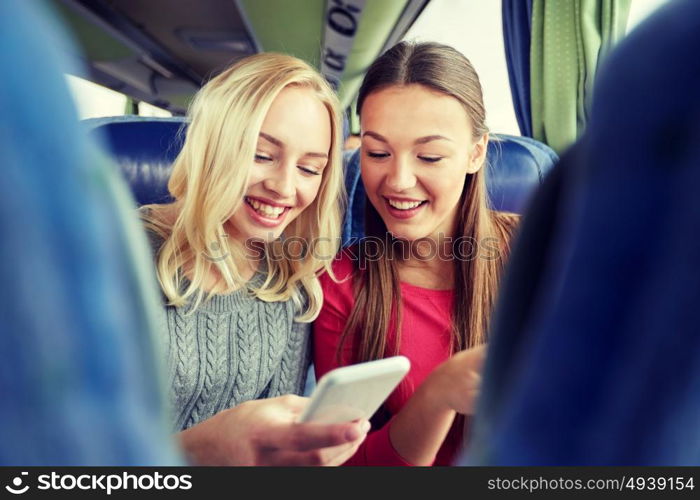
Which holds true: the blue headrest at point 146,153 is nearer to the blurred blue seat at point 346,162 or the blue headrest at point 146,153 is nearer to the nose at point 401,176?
the blurred blue seat at point 346,162

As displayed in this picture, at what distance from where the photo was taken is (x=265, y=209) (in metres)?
0.94

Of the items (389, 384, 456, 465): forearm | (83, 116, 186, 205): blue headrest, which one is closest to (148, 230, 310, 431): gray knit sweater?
(389, 384, 456, 465): forearm

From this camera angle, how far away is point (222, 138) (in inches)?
34.4

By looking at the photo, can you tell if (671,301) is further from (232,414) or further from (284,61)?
(284,61)

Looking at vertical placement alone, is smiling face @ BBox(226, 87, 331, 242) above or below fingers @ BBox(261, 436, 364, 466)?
above

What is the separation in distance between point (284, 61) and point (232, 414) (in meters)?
0.54

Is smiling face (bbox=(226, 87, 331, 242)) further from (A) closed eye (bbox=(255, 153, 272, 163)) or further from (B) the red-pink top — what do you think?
(B) the red-pink top

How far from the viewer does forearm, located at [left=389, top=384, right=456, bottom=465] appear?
2.50 feet

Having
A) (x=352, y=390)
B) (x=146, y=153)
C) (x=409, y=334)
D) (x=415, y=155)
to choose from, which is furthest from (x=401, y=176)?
(x=146, y=153)

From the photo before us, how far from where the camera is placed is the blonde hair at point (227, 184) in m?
0.87

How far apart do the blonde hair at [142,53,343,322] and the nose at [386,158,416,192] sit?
0.09 metres

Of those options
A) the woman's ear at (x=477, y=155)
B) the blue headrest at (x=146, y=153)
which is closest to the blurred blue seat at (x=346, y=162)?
the blue headrest at (x=146, y=153)

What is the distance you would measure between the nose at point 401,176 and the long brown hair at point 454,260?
11 centimetres

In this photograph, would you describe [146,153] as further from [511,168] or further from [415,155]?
[511,168]
